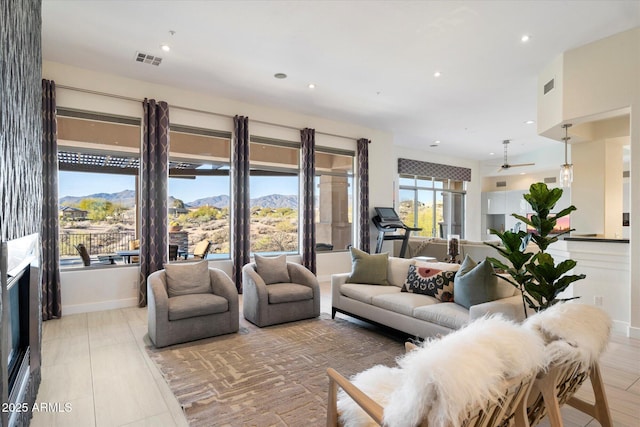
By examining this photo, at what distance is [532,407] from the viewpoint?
178 centimetres

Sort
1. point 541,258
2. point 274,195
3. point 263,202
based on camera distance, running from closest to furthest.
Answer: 1. point 541,258
2. point 263,202
3. point 274,195

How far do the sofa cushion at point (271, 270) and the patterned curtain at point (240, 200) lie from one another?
4.82ft

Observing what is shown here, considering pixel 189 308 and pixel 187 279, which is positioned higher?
pixel 187 279

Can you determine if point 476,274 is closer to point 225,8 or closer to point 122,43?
point 225,8

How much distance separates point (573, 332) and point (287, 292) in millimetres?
3094

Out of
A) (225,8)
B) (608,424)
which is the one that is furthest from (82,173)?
(608,424)

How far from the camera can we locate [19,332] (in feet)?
7.16

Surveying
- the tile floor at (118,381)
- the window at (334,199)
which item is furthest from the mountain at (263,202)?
the tile floor at (118,381)

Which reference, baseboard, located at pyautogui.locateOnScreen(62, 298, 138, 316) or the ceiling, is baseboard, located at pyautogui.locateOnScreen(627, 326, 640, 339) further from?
baseboard, located at pyautogui.locateOnScreen(62, 298, 138, 316)

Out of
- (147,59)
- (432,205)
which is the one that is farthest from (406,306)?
(432,205)

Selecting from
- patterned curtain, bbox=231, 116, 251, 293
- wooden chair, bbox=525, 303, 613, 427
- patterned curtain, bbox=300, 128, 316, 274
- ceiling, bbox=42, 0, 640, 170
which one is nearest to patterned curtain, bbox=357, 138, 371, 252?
patterned curtain, bbox=300, 128, 316, 274

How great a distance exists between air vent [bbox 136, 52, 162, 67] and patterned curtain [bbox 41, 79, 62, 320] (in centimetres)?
117

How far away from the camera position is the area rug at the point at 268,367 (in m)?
2.32

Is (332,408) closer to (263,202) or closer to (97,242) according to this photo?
(97,242)
